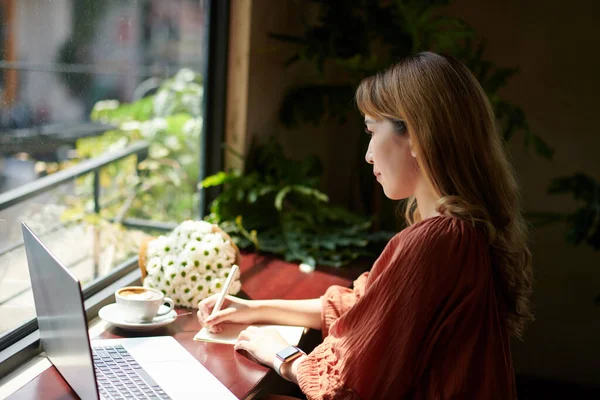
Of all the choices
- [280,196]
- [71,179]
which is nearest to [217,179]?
[280,196]

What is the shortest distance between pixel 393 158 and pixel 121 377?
77 cm

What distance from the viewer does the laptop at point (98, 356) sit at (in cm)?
129

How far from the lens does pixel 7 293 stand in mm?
1853

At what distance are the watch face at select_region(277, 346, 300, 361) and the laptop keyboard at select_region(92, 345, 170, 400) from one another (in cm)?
29

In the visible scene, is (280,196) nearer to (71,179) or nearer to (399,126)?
(71,179)

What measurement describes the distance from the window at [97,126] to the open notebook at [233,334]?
46 cm

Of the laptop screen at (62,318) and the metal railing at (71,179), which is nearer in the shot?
the laptop screen at (62,318)

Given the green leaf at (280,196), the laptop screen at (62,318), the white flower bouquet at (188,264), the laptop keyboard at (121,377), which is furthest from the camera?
the green leaf at (280,196)

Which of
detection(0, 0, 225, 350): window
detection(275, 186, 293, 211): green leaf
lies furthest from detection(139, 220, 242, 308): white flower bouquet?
detection(275, 186, 293, 211): green leaf

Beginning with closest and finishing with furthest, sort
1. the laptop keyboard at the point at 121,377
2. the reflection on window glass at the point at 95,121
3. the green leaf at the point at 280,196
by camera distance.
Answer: the laptop keyboard at the point at 121,377
the reflection on window glass at the point at 95,121
the green leaf at the point at 280,196

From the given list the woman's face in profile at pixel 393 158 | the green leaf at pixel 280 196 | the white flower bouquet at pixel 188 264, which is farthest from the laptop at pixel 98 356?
the green leaf at pixel 280 196

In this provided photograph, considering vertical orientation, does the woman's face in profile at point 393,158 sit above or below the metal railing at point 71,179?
above

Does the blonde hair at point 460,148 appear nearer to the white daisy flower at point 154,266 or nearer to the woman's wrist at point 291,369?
the woman's wrist at point 291,369

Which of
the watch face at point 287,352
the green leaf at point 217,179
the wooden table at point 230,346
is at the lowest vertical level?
the wooden table at point 230,346
